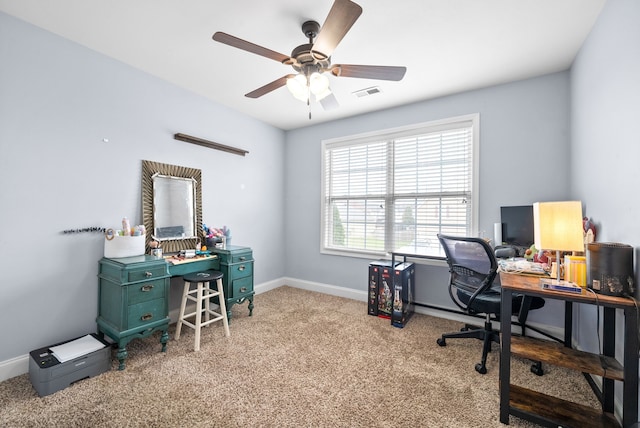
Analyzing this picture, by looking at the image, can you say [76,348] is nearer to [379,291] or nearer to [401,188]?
[379,291]

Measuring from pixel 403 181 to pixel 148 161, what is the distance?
2.90m

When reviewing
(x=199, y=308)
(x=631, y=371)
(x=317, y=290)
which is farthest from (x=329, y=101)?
(x=317, y=290)

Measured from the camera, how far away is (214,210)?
132 inches

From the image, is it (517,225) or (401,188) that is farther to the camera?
(401,188)

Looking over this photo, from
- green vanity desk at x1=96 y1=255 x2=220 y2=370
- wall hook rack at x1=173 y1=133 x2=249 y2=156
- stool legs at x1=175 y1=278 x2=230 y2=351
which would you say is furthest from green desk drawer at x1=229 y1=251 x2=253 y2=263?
wall hook rack at x1=173 y1=133 x2=249 y2=156

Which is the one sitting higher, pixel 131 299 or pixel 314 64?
pixel 314 64

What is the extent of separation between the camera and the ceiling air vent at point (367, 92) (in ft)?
9.53

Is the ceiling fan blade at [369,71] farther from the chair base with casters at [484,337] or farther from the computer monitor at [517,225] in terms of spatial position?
the chair base with casters at [484,337]

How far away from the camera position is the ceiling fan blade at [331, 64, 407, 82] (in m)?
1.83

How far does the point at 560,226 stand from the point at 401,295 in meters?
1.64

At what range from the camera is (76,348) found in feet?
6.48

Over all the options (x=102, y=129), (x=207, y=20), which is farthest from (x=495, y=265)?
(x=102, y=129)

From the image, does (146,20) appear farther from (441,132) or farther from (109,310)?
(441,132)

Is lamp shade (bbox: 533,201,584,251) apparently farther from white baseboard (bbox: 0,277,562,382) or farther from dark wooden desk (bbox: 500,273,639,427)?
white baseboard (bbox: 0,277,562,382)
